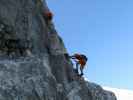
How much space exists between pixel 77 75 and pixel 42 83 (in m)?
12.4

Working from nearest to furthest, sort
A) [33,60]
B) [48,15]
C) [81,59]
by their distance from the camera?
[33,60] → [48,15] → [81,59]

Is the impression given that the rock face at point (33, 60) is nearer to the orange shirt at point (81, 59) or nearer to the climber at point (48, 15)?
the climber at point (48, 15)

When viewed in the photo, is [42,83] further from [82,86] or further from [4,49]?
[82,86]

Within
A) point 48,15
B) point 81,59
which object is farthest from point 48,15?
point 81,59

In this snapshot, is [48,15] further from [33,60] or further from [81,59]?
[33,60]

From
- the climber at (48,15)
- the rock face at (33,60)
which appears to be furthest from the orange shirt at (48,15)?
the rock face at (33,60)

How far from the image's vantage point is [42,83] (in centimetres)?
3008

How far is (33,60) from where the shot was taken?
103ft

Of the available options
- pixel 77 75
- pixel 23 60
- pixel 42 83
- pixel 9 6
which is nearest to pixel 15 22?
pixel 9 6

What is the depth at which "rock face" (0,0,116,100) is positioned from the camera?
29219mm

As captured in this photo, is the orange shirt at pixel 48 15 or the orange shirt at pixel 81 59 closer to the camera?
the orange shirt at pixel 48 15

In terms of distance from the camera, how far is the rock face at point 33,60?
29.2 m

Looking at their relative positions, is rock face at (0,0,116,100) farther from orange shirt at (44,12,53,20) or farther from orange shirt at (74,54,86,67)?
orange shirt at (74,54,86,67)

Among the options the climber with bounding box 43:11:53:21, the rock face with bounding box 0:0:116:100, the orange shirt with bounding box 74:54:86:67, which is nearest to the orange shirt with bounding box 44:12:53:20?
the climber with bounding box 43:11:53:21
